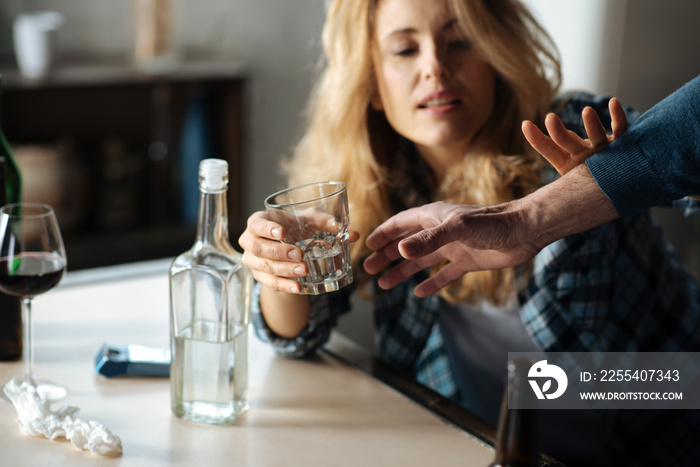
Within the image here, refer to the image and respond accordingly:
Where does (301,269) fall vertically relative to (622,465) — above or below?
above

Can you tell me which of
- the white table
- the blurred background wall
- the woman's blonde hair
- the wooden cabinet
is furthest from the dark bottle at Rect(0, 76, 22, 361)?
the blurred background wall

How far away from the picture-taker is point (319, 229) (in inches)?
34.5

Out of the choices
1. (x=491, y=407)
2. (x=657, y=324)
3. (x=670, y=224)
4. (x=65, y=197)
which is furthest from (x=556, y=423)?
(x=65, y=197)

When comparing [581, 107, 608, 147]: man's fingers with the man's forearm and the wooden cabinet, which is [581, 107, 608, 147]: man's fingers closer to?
the man's forearm

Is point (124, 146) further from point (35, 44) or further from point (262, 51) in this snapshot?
point (262, 51)

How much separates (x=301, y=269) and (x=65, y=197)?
7.11ft

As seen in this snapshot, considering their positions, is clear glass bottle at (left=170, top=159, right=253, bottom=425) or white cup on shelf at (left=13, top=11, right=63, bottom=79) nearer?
clear glass bottle at (left=170, top=159, right=253, bottom=425)

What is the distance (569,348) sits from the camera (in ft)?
4.23

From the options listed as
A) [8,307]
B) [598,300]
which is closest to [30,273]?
[8,307]

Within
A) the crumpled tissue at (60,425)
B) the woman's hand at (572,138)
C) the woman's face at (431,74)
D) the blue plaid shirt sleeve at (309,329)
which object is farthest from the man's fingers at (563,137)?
the crumpled tissue at (60,425)

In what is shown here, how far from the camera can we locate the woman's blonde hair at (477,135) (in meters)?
1.26

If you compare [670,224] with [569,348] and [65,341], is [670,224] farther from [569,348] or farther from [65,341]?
[65,341]

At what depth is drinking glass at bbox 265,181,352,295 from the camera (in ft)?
2.82

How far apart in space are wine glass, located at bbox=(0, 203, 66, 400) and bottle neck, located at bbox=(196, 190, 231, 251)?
189 millimetres
